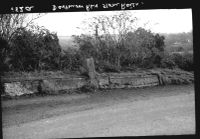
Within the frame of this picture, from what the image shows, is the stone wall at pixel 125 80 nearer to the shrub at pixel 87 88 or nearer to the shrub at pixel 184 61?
the shrub at pixel 87 88

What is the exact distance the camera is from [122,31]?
7.91 meters

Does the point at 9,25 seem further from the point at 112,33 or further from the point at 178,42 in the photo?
the point at 178,42

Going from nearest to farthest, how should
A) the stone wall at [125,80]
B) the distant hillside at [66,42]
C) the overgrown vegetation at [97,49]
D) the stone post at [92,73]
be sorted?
the overgrown vegetation at [97,49], the distant hillside at [66,42], the stone post at [92,73], the stone wall at [125,80]

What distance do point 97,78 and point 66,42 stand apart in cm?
115

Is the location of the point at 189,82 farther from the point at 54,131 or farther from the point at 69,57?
the point at 54,131

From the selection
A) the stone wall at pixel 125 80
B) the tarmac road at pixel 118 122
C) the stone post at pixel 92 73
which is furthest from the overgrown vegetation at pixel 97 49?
the tarmac road at pixel 118 122

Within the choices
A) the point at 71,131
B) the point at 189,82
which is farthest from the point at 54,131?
the point at 189,82

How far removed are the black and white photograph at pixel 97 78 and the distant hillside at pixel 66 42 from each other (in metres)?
0.02

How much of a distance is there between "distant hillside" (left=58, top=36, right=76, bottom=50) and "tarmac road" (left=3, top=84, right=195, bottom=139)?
1.80 metres

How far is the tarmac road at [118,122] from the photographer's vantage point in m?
5.11

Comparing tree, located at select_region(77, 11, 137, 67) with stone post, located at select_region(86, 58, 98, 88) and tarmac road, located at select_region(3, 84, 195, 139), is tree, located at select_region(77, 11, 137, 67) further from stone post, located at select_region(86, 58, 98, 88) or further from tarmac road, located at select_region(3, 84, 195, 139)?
tarmac road, located at select_region(3, 84, 195, 139)

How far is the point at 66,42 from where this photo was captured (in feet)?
24.3

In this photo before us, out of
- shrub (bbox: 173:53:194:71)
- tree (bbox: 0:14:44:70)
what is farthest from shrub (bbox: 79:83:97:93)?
shrub (bbox: 173:53:194:71)

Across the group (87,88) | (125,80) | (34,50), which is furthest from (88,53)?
(34,50)
